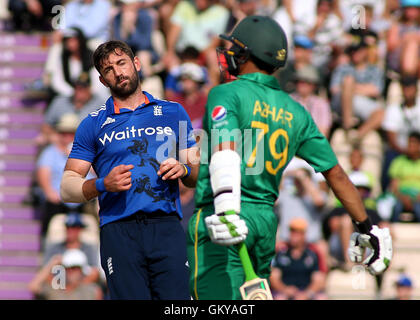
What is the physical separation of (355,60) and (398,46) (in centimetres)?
69

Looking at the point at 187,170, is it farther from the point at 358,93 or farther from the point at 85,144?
the point at 358,93

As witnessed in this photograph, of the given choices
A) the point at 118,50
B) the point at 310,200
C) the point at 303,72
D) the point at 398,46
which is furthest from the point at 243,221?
the point at 398,46

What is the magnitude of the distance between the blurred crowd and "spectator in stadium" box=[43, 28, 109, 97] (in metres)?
0.02

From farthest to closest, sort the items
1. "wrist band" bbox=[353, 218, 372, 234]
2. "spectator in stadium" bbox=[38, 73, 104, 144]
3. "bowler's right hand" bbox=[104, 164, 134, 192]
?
1. "spectator in stadium" bbox=[38, 73, 104, 144]
2. "wrist band" bbox=[353, 218, 372, 234]
3. "bowler's right hand" bbox=[104, 164, 134, 192]

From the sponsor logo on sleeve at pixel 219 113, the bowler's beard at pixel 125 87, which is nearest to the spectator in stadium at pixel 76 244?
the bowler's beard at pixel 125 87

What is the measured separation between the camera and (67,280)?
10039 mm

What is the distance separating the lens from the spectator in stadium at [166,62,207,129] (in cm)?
1073

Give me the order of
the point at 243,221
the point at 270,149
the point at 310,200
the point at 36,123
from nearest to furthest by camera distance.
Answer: the point at 243,221, the point at 270,149, the point at 310,200, the point at 36,123

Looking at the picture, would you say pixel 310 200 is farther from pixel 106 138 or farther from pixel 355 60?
pixel 106 138

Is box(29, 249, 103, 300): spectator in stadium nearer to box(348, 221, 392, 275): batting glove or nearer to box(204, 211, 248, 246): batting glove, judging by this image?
box(348, 221, 392, 275): batting glove

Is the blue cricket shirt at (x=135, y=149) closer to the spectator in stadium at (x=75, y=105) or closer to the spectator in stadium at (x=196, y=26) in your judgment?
the spectator in stadium at (x=75, y=105)

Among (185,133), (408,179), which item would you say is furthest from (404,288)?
(185,133)

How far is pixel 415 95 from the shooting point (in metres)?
11.3

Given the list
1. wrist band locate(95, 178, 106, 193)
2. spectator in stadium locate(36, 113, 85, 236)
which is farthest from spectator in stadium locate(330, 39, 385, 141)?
wrist band locate(95, 178, 106, 193)
